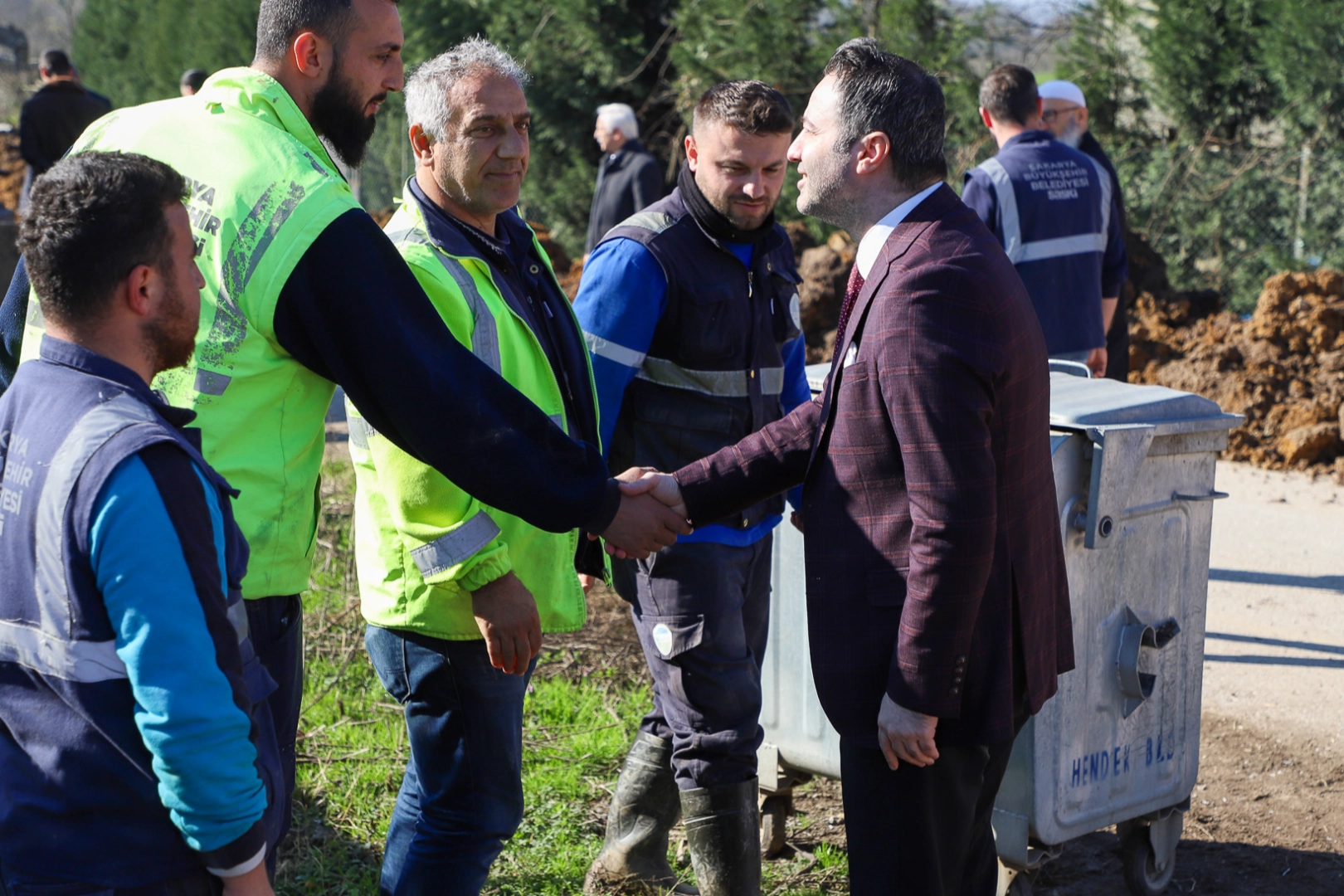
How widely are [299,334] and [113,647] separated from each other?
0.69 m

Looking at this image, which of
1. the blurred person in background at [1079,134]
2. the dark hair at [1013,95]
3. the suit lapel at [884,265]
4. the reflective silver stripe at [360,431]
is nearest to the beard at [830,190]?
the suit lapel at [884,265]

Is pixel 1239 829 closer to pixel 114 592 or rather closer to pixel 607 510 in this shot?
pixel 607 510

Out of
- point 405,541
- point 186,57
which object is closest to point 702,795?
point 405,541

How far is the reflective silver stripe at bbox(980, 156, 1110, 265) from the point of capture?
17.5ft

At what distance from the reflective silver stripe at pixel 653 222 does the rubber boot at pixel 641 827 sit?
128 centimetres

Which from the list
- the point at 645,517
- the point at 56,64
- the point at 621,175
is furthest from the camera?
the point at 56,64

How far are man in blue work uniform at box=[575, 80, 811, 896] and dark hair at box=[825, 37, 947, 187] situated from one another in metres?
0.79

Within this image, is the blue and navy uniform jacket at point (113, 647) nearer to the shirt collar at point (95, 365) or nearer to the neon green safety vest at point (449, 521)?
the shirt collar at point (95, 365)

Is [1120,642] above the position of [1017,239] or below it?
below

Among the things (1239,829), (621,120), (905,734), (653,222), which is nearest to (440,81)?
(653,222)

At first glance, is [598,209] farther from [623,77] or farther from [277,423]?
[277,423]

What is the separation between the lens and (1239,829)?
3.93 meters

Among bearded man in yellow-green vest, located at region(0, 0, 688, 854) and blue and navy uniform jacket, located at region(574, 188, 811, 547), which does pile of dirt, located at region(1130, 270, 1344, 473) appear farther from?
bearded man in yellow-green vest, located at region(0, 0, 688, 854)

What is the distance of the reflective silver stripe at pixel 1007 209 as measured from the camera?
532cm
